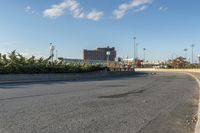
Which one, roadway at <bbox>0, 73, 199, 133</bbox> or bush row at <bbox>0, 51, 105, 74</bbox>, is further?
bush row at <bbox>0, 51, 105, 74</bbox>

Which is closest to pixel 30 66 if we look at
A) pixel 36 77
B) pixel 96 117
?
pixel 36 77

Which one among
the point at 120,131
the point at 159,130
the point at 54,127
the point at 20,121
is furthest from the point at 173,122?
the point at 20,121

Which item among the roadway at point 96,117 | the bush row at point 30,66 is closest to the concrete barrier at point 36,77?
the bush row at point 30,66

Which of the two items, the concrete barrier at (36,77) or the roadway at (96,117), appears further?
the concrete barrier at (36,77)

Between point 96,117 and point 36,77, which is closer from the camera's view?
point 96,117

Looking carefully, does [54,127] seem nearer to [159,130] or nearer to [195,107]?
[159,130]

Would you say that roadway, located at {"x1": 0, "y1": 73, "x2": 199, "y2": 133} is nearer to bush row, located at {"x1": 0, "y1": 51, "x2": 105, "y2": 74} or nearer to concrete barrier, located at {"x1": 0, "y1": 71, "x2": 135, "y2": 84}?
concrete barrier, located at {"x1": 0, "y1": 71, "x2": 135, "y2": 84}

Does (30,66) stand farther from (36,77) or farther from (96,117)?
(96,117)

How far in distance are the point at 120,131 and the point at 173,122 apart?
93.8 inches

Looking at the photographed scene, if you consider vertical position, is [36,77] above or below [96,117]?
above

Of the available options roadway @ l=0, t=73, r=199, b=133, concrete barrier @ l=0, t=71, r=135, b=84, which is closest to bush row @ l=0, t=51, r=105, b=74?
concrete barrier @ l=0, t=71, r=135, b=84

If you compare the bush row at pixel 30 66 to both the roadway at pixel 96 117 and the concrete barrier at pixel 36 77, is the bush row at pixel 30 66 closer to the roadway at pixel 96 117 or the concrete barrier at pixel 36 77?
the concrete barrier at pixel 36 77

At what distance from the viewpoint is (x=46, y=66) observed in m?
41.4

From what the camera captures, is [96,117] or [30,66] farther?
[30,66]
